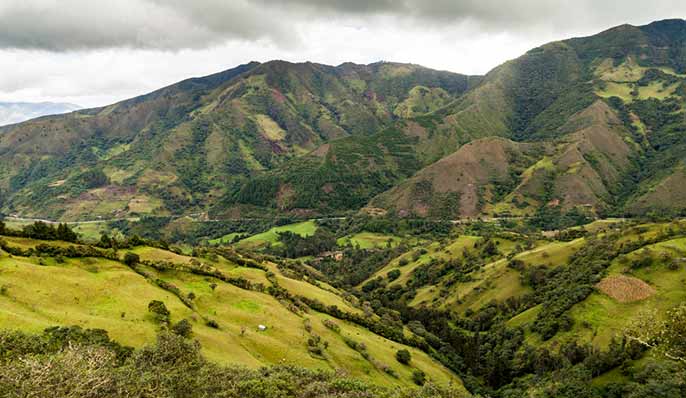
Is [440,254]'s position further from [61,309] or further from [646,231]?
[61,309]

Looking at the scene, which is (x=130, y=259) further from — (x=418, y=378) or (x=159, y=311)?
(x=418, y=378)

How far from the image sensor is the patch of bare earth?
114938mm

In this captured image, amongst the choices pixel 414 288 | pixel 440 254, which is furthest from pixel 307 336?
pixel 440 254

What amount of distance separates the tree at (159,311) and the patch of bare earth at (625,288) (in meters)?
119

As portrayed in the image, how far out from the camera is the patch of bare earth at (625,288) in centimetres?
11494

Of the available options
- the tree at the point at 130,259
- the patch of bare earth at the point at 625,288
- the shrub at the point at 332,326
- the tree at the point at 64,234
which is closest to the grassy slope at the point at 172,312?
the shrub at the point at 332,326

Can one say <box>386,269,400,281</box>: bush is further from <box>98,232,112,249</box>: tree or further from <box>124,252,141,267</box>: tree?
<box>98,232,112,249</box>: tree

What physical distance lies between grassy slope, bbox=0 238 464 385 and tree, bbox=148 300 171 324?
1301 mm

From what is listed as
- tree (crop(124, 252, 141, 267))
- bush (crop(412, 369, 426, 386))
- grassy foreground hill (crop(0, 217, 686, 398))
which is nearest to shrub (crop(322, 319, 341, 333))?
grassy foreground hill (crop(0, 217, 686, 398))

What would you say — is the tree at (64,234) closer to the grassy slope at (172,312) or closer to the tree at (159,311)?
the grassy slope at (172,312)

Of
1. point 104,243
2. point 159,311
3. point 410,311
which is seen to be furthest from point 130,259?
point 410,311

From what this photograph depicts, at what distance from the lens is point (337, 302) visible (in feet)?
408

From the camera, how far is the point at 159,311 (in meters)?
69.2

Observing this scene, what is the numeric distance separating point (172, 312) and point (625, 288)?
121839mm
